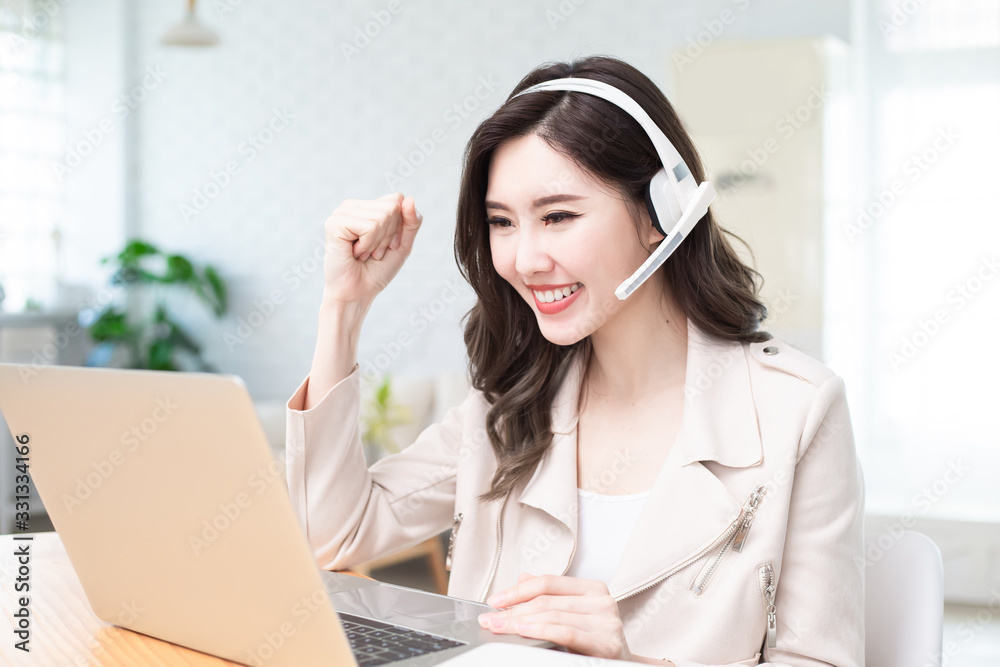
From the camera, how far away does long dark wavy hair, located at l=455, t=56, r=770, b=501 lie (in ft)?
4.17

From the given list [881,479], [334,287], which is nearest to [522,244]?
[334,287]

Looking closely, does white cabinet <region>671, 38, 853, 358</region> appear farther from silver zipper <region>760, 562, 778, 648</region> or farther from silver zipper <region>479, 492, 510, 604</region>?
silver zipper <region>760, 562, 778, 648</region>

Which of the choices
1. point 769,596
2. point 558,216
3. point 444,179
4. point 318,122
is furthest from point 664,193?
point 318,122

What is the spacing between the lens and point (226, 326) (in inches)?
202

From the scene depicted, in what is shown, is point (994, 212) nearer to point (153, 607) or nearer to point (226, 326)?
point (153, 607)

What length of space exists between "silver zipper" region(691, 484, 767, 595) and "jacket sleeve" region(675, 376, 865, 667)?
5 centimetres

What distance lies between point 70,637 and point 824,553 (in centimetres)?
85

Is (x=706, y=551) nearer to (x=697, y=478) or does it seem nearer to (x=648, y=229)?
(x=697, y=478)

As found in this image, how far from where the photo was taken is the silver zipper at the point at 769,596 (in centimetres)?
110

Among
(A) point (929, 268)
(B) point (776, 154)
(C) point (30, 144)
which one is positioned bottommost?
(A) point (929, 268)

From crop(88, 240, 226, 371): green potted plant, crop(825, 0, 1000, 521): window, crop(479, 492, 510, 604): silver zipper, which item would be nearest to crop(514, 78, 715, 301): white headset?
crop(479, 492, 510, 604): silver zipper

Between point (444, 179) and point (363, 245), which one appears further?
point (444, 179)

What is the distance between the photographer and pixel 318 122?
4754 millimetres

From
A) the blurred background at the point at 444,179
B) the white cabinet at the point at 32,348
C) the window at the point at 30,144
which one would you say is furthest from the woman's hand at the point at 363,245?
the window at the point at 30,144
